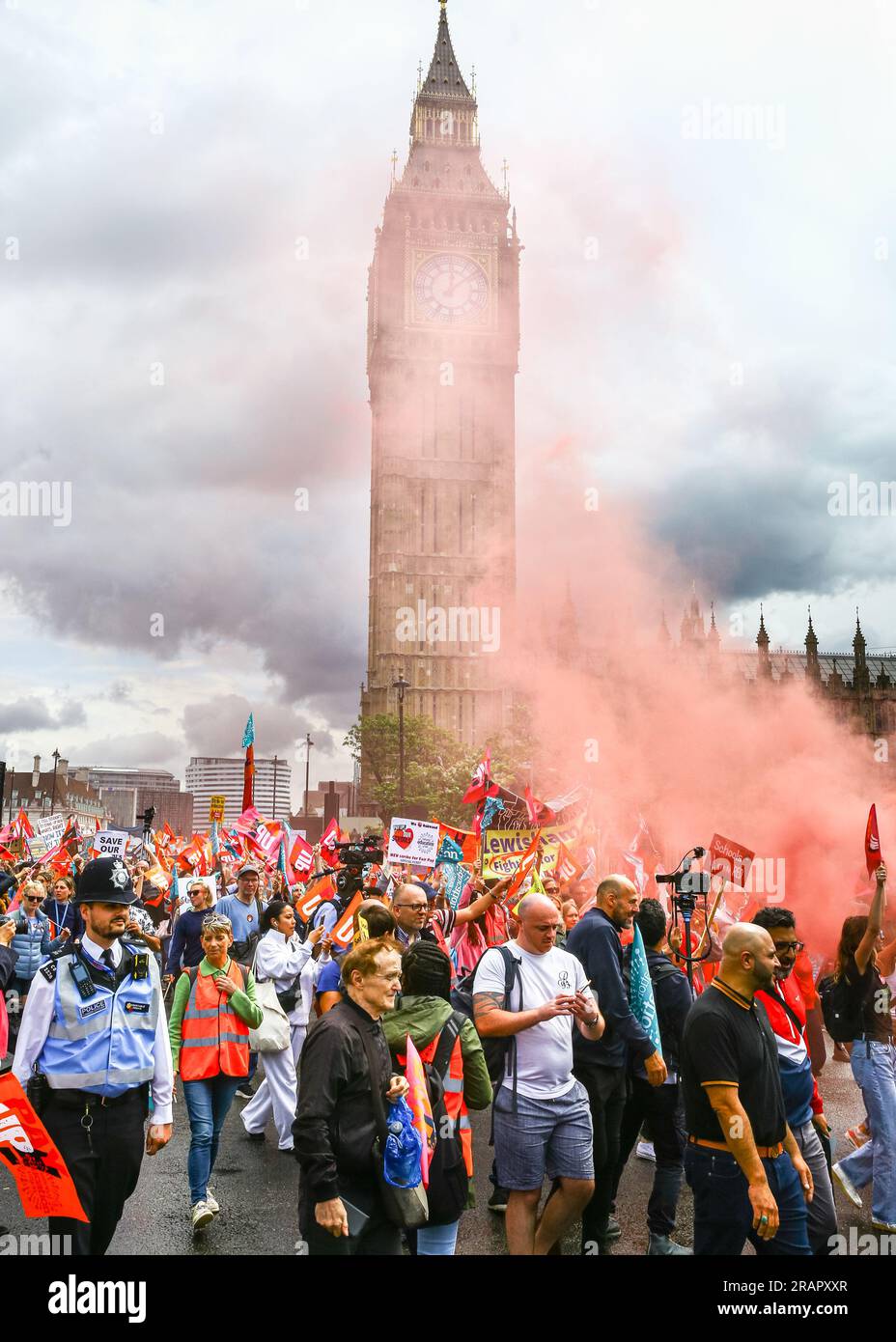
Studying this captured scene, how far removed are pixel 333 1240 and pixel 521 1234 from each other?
1.62 metres

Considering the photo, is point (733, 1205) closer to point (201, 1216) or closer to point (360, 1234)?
point (360, 1234)

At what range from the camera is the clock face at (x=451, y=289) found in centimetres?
8506

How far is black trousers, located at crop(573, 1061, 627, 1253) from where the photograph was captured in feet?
18.9

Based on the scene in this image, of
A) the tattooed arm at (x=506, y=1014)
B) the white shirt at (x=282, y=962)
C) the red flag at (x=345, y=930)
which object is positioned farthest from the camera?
the white shirt at (x=282, y=962)

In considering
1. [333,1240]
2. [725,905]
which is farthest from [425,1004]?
[725,905]

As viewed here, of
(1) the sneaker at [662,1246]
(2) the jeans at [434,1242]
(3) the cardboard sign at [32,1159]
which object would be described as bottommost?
(1) the sneaker at [662,1246]

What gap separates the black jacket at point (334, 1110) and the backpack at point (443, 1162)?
1.54 ft

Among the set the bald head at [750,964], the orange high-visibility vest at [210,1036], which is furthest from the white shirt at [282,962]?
the bald head at [750,964]

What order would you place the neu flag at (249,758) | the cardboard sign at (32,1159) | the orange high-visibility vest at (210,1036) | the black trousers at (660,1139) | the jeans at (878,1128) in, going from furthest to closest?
the neu flag at (249,758) → the orange high-visibility vest at (210,1036) → the jeans at (878,1128) → the black trousers at (660,1139) → the cardboard sign at (32,1159)

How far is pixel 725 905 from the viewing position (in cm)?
1569

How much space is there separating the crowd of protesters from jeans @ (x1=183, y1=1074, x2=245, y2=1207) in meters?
0.01

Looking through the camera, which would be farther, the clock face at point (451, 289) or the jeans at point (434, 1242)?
the clock face at point (451, 289)

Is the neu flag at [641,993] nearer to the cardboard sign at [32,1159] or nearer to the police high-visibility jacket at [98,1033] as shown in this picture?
the police high-visibility jacket at [98,1033]
